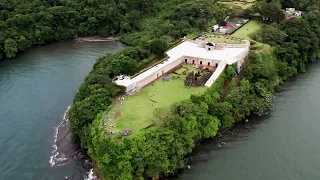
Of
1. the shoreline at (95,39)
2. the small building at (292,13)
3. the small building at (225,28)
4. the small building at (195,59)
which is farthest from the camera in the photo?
the shoreline at (95,39)

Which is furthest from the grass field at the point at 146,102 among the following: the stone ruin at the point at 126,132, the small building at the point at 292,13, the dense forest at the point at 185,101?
the small building at the point at 292,13

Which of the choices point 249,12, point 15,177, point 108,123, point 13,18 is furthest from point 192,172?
point 13,18

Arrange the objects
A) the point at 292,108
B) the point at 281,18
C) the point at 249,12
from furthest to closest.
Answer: the point at 249,12
the point at 281,18
the point at 292,108

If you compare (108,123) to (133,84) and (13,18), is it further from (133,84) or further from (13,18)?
(13,18)

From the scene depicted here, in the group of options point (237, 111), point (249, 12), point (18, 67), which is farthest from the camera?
point (249, 12)

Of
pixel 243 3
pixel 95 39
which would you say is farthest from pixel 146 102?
pixel 243 3

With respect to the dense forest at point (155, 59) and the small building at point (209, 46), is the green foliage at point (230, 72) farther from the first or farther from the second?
the small building at point (209, 46)

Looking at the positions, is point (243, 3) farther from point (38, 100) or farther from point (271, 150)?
point (38, 100)

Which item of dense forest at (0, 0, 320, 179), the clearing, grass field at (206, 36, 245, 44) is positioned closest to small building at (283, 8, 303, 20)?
dense forest at (0, 0, 320, 179)
